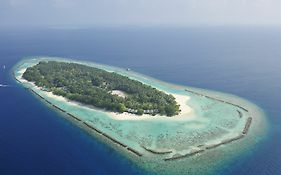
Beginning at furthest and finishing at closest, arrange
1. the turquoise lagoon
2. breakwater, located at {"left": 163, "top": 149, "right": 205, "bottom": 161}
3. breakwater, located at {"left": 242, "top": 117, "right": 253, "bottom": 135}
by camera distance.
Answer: breakwater, located at {"left": 242, "top": 117, "right": 253, "bottom": 135} → breakwater, located at {"left": 163, "top": 149, "right": 205, "bottom": 161} → the turquoise lagoon

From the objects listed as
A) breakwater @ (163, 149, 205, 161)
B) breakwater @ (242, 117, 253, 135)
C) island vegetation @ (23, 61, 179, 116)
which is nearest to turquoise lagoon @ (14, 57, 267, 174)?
breakwater @ (163, 149, 205, 161)

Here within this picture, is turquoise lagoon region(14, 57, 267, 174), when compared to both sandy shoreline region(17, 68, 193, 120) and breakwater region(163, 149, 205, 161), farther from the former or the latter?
sandy shoreline region(17, 68, 193, 120)

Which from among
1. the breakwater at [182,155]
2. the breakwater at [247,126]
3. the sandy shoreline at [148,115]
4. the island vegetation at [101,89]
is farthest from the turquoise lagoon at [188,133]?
the island vegetation at [101,89]

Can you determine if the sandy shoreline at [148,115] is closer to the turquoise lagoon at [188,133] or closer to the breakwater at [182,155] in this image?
the turquoise lagoon at [188,133]

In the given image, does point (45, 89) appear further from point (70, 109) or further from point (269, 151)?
point (269, 151)

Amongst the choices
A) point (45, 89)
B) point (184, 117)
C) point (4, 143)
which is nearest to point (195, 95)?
point (184, 117)

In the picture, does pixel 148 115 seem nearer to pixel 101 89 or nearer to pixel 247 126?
pixel 247 126
